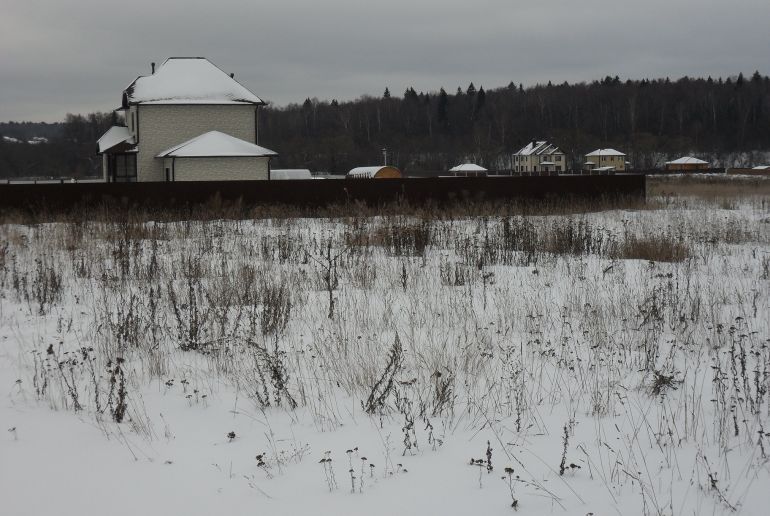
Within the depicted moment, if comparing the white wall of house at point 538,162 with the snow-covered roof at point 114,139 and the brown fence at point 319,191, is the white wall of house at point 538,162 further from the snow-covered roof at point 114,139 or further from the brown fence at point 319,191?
the brown fence at point 319,191

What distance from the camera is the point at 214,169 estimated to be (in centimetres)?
3634

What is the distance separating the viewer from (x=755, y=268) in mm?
11875

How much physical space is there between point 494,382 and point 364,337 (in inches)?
79.4

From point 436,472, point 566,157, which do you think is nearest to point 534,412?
point 436,472

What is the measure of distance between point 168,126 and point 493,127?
106 metres

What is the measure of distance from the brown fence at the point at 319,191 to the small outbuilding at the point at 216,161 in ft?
38.5

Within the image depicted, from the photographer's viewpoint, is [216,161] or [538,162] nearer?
[216,161]

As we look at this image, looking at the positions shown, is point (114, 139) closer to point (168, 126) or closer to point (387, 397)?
point (168, 126)

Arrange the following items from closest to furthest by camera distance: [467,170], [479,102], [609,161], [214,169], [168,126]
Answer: [214,169] < [168,126] < [467,170] < [609,161] < [479,102]

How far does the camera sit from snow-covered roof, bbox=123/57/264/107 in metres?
40.5

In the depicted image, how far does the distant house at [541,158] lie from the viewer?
106 metres

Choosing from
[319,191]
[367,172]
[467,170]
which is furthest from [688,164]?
[319,191]

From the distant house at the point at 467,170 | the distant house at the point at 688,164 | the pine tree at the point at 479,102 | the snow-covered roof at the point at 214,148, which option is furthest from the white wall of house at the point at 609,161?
the snow-covered roof at the point at 214,148

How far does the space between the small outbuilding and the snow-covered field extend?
26.0 metres
